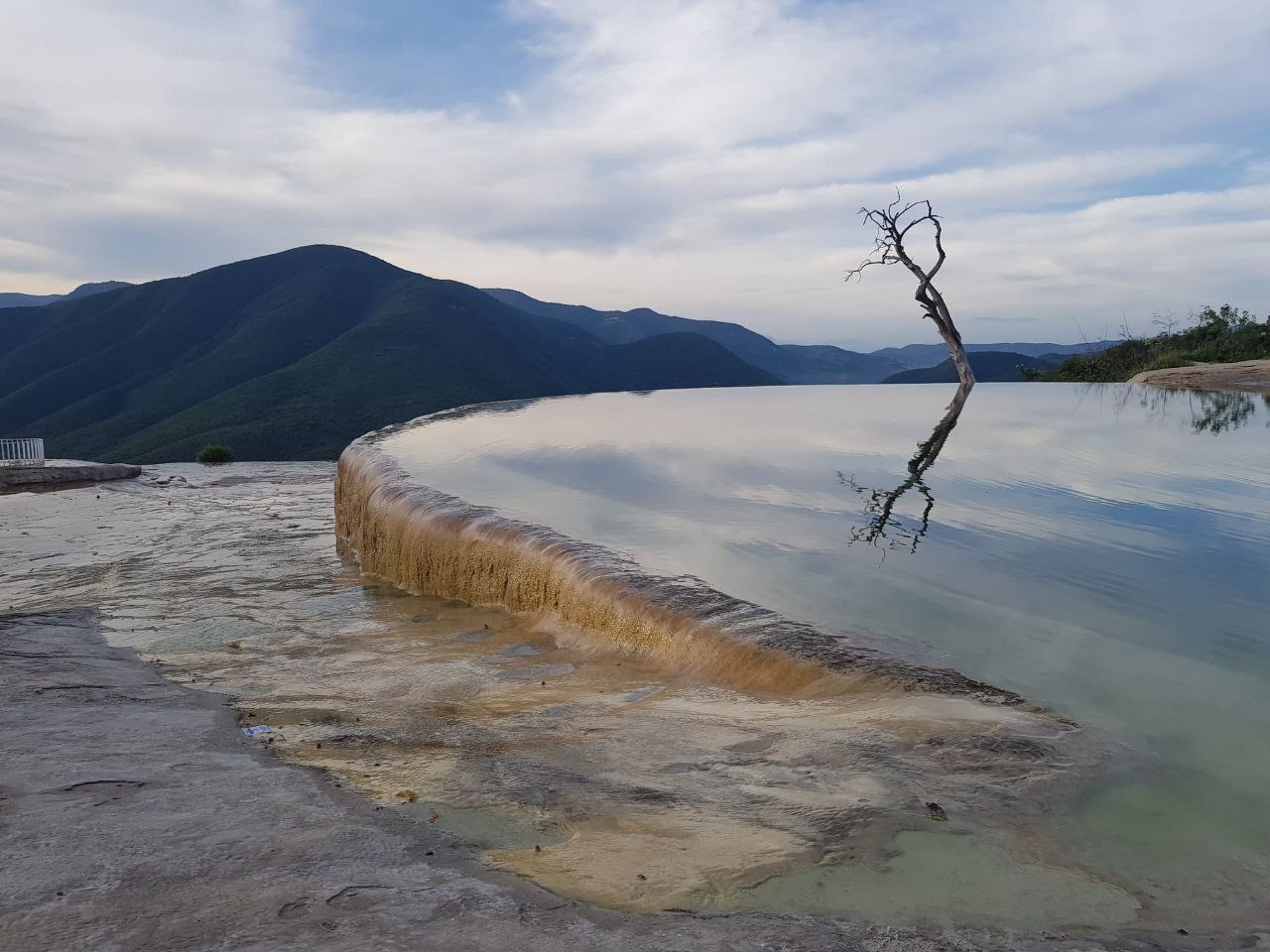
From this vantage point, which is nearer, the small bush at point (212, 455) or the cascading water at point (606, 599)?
the cascading water at point (606, 599)

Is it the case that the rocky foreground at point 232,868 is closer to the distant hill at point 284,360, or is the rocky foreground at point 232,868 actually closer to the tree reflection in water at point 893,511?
the tree reflection in water at point 893,511

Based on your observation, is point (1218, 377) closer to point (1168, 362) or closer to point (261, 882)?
point (1168, 362)

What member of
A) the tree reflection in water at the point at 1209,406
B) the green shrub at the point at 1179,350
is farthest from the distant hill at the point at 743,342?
the tree reflection in water at the point at 1209,406

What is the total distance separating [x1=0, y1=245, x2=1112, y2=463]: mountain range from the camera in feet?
154

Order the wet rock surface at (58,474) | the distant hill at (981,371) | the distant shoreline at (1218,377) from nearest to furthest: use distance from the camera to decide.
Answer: the wet rock surface at (58,474) → the distant shoreline at (1218,377) → the distant hill at (981,371)

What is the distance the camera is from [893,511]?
267 inches

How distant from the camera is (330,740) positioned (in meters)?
3.36

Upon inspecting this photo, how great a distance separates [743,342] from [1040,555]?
156 meters

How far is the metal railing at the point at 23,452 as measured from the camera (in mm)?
Result: 14915

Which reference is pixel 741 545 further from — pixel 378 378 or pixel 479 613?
pixel 378 378

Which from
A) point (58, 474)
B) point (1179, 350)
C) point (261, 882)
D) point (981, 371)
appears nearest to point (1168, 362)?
point (1179, 350)

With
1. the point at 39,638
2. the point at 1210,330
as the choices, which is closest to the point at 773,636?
the point at 39,638

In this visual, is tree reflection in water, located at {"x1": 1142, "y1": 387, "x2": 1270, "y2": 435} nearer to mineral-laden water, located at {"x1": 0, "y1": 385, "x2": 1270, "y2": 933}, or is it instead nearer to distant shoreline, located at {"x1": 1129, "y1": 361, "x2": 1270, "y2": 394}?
distant shoreline, located at {"x1": 1129, "y1": 361, "x2": 1270, "y2": 394}

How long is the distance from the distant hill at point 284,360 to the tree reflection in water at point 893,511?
33.5 meters
